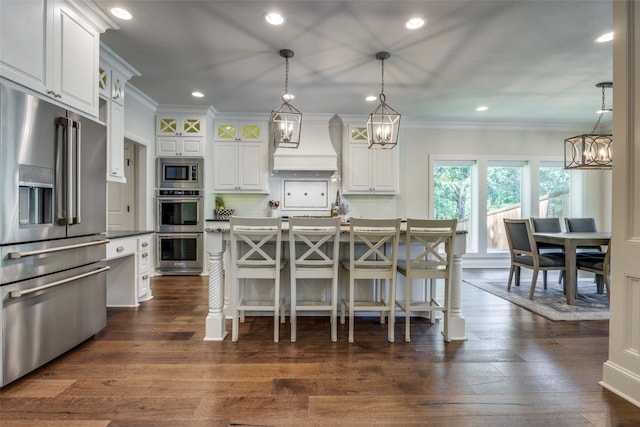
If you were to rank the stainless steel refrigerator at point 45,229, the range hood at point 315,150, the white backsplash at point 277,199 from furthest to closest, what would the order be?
the white backsplash at point 277,199 < the range hood at point 315,150 < the stainless steel refrigerator at point 45,229

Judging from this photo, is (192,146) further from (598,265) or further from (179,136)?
(598,265)

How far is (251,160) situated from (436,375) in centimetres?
434

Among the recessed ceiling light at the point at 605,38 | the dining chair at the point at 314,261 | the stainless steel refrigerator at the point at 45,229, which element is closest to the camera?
the stainless steel refrigerator at the point at 45,229

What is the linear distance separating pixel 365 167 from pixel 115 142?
3.66 m

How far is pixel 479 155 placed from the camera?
231 inches

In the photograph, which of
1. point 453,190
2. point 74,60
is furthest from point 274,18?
point 453,190

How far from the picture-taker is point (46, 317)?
1979 millimetres

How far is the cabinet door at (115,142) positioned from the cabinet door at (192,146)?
1402 millimetres

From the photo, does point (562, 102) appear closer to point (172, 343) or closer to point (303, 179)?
point (303, 179)

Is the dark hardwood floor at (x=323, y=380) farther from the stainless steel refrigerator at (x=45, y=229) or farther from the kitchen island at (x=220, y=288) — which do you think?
the stainless steel refrigerator at (x=45, y=229)

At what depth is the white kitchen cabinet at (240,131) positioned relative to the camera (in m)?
5.36

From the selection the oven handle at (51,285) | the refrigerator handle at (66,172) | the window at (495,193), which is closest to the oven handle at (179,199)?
the oven handle at (51,285)

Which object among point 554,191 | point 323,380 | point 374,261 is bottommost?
point 323,380

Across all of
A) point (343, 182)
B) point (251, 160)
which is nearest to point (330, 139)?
point (343, 182)
